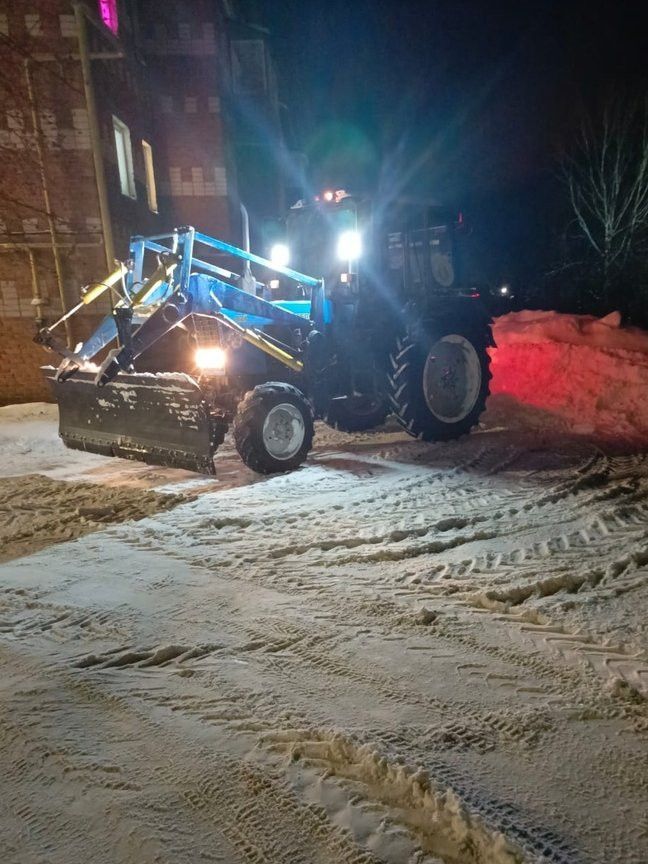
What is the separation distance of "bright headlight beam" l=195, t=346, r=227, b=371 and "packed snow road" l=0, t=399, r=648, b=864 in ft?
5.66

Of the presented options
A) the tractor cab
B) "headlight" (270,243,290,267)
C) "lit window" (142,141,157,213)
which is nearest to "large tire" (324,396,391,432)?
the tractor cab

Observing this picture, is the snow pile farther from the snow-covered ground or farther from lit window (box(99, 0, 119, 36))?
lit window (box(99, 0, 119, 36))

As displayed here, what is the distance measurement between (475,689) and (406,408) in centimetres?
480

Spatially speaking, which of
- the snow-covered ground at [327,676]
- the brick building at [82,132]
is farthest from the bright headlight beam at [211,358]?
the brick building at [82,132]

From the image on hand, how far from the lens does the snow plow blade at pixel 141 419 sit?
218 inches

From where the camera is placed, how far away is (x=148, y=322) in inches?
220

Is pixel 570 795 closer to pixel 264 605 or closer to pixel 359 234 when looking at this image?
pixel 264 605

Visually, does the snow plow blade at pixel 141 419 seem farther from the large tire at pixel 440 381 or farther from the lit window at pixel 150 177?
the lit window at pixel 150 177

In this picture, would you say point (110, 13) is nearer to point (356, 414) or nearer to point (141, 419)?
point (356, 414)

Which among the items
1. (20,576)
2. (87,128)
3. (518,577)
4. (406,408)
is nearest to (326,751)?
(518,577)

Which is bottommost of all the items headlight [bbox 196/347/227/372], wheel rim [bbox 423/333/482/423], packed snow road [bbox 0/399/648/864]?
packed snow road [bbox 0/399/648/864]

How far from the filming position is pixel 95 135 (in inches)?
395

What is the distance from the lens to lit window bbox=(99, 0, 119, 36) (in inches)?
435

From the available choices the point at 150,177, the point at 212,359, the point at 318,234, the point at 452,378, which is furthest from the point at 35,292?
the point at 452,378
